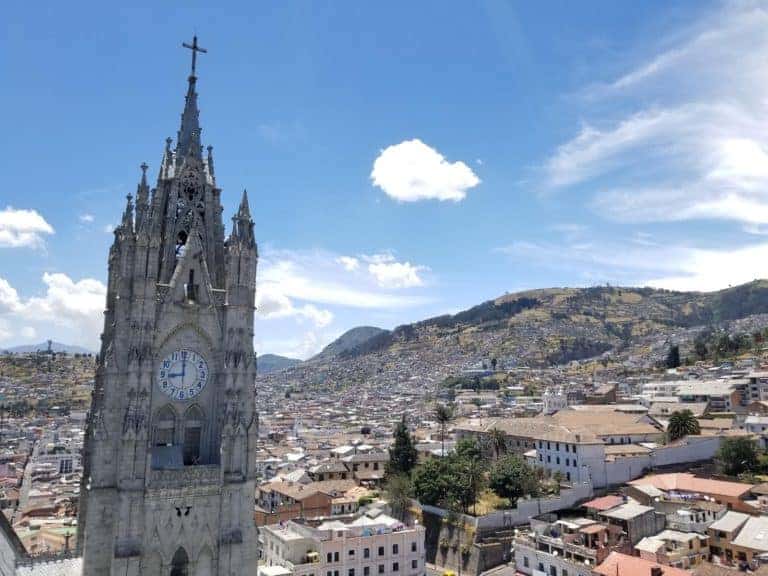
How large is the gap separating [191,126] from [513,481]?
142ft

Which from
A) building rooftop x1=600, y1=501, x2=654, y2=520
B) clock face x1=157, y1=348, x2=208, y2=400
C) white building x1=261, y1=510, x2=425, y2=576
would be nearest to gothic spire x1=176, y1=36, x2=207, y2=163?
clock face x1=157, y1=348, x2=208, y2=400

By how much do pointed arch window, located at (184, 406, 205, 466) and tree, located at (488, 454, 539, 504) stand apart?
37.5 meters

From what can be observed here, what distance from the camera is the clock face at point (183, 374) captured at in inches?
1164

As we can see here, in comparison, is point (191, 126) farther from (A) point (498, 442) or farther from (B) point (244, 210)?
(A) point (498, 442)

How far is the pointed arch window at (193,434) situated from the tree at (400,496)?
1482 inches

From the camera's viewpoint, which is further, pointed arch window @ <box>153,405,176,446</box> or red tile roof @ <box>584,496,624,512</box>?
red tile roof @ <box>584,496,624,512</box>

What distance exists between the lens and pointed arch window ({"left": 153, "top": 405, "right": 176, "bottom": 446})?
29.2m

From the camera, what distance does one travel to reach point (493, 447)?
78438 mm

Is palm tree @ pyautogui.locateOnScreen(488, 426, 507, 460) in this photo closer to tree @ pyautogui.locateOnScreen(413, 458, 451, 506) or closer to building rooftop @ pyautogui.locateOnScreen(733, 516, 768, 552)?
tree @ pyautogui.locateOnScreen(413, 458, 451, 506)

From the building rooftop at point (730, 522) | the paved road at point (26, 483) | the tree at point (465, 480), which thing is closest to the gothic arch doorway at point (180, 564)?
the tree at point (465, 480)

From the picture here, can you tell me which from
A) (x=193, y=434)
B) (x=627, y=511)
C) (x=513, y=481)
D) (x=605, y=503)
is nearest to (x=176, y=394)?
(x=193, y=434)

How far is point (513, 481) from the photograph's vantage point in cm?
5984

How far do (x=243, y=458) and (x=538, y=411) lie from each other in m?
99.2

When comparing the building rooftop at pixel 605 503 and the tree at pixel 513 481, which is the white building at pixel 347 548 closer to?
the tree at pixel 513 481
